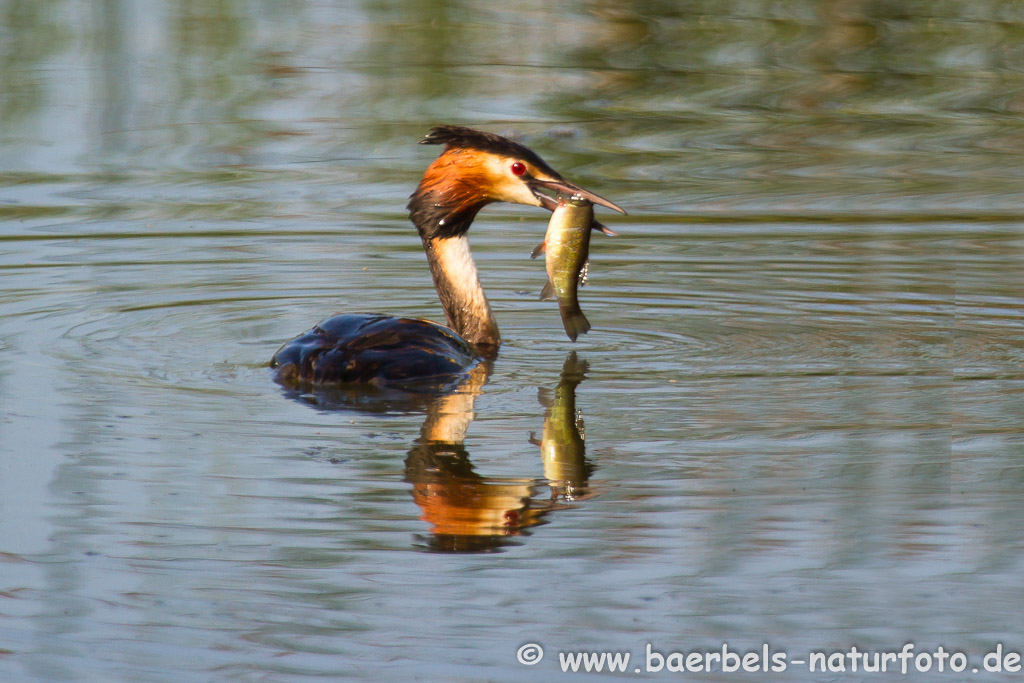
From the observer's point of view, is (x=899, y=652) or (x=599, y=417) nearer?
(x=899, y=652)

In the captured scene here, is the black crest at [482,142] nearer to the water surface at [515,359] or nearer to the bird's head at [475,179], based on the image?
the bird's head at [475,179]

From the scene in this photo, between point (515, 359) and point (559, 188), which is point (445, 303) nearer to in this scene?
point (515, 359)

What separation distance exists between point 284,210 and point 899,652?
7.16 meters

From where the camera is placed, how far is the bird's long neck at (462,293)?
24.2 ft

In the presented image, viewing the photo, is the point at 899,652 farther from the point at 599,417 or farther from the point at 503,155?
the point at 503,155

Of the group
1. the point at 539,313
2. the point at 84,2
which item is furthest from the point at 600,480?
the point at 84,2

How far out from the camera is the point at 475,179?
7.19 metres

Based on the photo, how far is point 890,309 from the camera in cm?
791

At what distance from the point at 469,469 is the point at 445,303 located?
2.21 m
